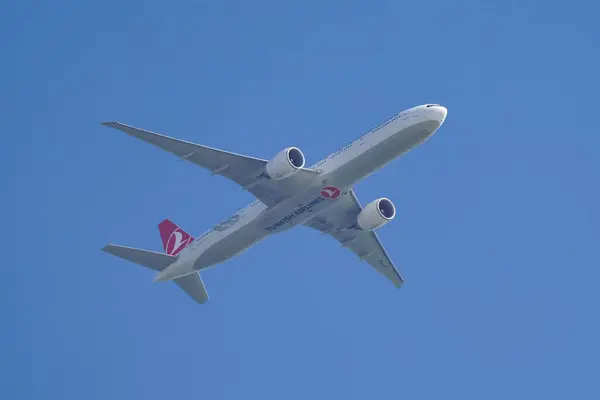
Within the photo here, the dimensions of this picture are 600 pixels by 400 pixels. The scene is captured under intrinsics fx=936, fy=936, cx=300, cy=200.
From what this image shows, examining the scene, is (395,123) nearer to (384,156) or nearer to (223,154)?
(384,156)

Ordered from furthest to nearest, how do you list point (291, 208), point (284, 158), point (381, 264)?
point (381, 264)
point (291, 208)
point (284, 158)

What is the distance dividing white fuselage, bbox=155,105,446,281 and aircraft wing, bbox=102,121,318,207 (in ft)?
2.20

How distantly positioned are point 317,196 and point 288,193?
5.65ft

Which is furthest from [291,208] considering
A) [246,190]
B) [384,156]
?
[384,156]

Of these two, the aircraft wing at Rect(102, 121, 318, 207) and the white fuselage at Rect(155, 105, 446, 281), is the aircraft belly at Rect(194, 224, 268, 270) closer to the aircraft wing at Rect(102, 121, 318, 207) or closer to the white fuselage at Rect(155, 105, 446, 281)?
the white fuselage at Rect(155, 105, 446, 281)

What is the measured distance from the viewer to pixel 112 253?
5859cm

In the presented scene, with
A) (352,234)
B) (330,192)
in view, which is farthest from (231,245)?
(352,234)

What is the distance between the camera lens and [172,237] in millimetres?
65625

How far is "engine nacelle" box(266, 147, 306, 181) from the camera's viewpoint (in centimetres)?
5241

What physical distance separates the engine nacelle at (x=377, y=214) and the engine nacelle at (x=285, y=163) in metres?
7.45

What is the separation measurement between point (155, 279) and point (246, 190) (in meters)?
10.2

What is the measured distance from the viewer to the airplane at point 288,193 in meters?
52.8

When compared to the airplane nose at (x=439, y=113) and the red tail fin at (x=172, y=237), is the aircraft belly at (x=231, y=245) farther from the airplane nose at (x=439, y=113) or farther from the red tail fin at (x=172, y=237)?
the airplane nose at (x=439, y=113)

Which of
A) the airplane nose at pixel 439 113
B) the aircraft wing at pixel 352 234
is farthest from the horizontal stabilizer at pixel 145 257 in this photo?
the airplane nose at pixel 439 113
